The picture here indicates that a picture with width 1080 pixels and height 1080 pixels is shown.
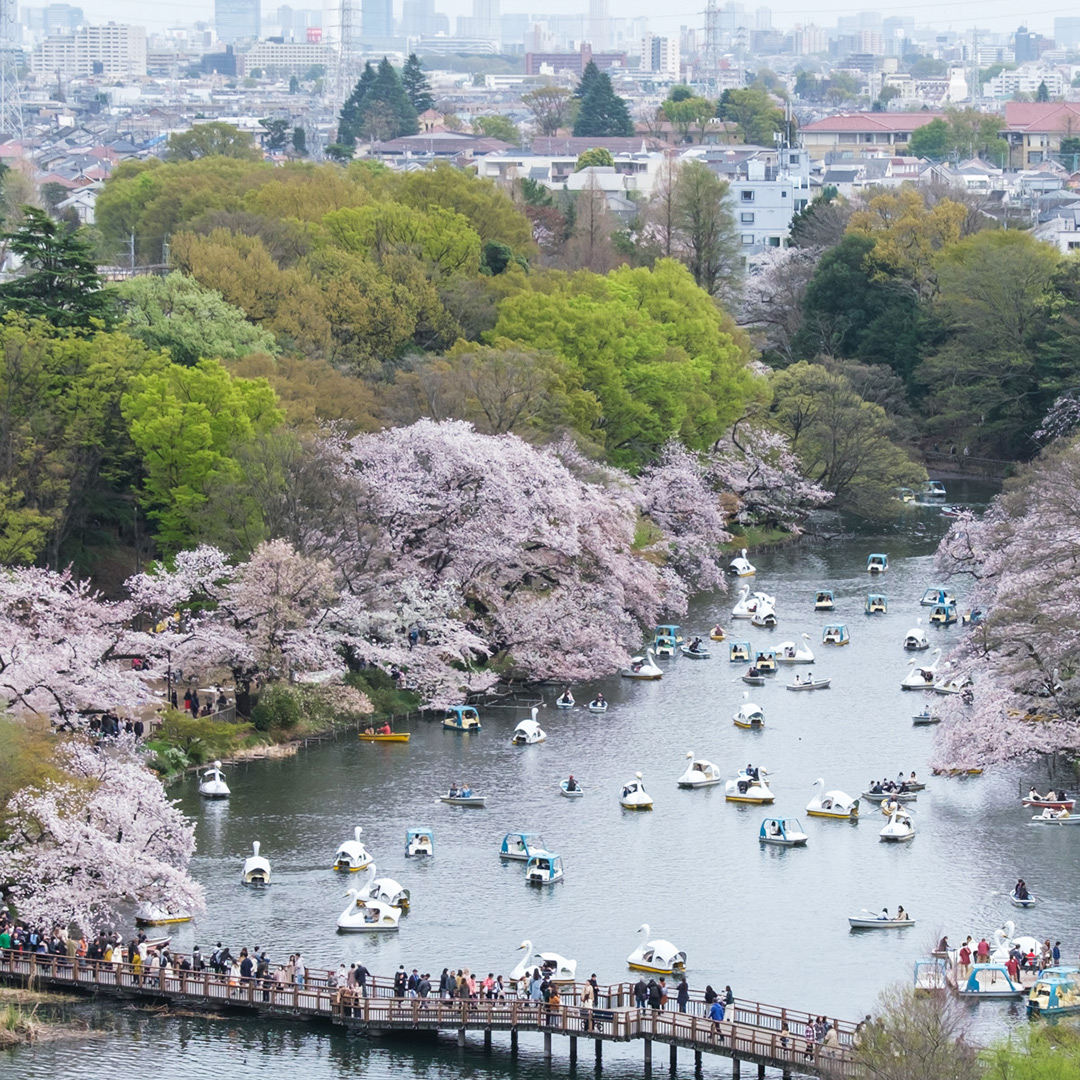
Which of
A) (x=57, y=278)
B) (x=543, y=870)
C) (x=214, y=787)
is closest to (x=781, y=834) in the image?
(x=543, y=870)

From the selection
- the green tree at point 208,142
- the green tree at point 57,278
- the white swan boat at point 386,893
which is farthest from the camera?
the green tree at point 208,142

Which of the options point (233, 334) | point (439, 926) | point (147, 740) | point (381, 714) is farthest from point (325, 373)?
point (439, 926)

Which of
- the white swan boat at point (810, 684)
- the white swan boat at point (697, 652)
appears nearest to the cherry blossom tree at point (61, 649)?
the white swan boat at point (697, 652)

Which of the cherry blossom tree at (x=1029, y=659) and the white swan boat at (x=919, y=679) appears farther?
the white swan boat at (x=919, y=679)

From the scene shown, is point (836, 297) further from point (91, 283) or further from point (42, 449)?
point (42, 449)

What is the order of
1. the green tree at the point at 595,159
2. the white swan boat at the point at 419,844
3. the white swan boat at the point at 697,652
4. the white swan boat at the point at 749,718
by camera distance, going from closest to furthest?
the white swan boat at the point at 419,844 → the white swan boat at the point at 749,718 → the white swan boat at the point at 697,652 → the green tree at the point at 595,159

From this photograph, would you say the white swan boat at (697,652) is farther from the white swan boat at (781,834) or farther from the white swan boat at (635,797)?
the white swan boat at (781,834)
